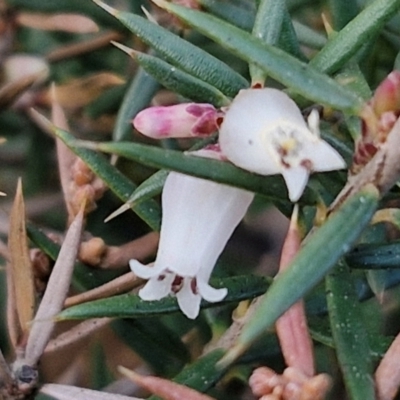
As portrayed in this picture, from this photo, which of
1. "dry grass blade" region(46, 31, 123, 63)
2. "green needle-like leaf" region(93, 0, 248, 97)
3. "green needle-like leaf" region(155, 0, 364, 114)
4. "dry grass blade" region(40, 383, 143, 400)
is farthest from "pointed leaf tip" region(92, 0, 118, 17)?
"dry grass blade" region(46, 31, 123, 63)

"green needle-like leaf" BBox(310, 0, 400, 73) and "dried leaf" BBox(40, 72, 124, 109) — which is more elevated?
"green needle-like leaf" BBox(310, 0, 400, 73)

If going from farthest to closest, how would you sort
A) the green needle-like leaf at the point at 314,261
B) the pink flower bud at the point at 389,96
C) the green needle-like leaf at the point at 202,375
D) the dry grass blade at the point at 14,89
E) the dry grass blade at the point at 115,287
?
the dry grass blade at the point at 14,89 → the dry grass blade at the point at 115,287 → the green needle-like leaf at the point at 202,375 → the pink flower bud at the point at 389,96 → the green needle-like leaf at the point at 314,261

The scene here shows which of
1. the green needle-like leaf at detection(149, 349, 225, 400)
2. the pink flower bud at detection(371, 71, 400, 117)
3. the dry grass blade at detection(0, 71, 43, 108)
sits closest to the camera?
the pink flower bud at detection(371, 71, 400, 117)

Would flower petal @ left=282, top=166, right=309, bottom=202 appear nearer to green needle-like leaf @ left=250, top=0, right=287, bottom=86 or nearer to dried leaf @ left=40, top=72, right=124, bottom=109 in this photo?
green needle-like leaf @ left=250, top=0, right=287, bottom=86

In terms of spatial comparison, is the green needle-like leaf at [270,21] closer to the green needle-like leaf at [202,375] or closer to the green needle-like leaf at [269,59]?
the green needle-like leaf at [269,59]

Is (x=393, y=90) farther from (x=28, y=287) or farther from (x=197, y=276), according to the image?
(x=28, y=287)

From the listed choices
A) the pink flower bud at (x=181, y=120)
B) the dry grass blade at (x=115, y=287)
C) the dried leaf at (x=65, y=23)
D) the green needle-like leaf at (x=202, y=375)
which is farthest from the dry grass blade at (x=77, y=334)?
the dried leaf at (x=65, y=23)

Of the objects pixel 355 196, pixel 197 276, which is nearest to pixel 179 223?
pixel 197 276
